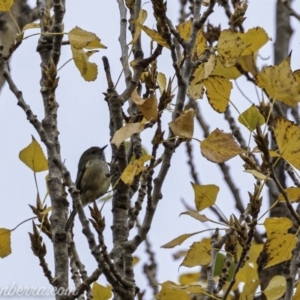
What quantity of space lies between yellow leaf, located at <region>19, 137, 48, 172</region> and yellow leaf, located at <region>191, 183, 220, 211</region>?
539 millimetres

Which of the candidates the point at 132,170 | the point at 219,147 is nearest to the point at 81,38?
the point at 132,170

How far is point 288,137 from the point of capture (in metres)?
1.79

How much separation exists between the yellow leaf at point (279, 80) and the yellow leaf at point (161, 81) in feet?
1.28

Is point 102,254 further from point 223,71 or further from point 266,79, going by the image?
point 223,71

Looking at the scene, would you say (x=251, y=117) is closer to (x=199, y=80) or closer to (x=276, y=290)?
(x=199, y=80)

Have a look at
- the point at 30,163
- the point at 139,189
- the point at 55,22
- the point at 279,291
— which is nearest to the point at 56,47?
the point at 55,22

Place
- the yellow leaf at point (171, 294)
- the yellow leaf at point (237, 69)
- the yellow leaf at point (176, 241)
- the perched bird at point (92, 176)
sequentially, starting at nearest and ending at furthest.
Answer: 1. the yellow leaf at point (176, 241)
2. the yellow leaf at point (171, 294)
3. the yellow leaf at point (237, 69)
4. the perched bird at point (92, 176)

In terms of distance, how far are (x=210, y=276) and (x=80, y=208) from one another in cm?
58

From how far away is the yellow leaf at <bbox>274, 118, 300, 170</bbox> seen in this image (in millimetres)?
1788

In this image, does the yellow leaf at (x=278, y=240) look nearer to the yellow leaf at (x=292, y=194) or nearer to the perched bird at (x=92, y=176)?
the yellow leaf at (x=292, y=194)

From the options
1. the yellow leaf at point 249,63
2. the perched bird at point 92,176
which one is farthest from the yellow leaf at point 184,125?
the perched bird at point 92,176

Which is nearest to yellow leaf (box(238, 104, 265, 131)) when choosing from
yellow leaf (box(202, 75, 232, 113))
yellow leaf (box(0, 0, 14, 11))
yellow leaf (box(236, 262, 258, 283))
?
yellow leaf (box(202, 75, 232, 113))

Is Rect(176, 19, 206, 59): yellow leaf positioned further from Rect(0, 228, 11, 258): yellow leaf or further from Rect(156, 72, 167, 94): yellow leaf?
Rect(0, 228, 11, 258): yellow leaf

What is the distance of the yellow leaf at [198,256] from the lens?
7.05 ft
